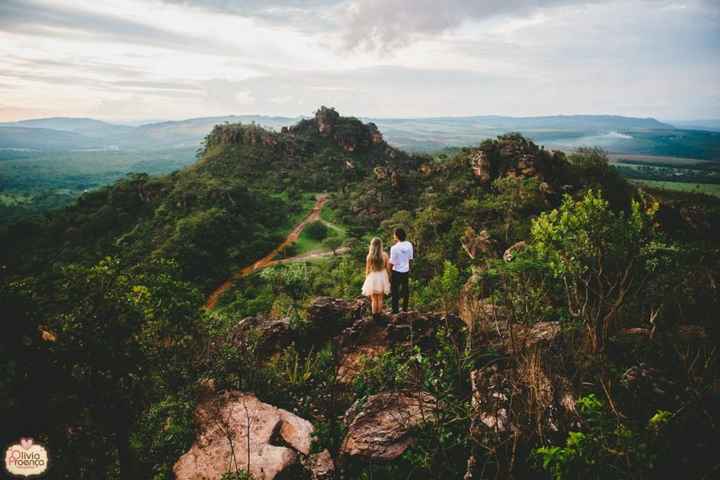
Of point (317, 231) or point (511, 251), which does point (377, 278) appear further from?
point (317, 231)

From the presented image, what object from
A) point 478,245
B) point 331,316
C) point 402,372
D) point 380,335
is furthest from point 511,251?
point 402,372

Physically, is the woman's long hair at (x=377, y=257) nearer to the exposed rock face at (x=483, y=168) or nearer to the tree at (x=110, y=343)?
the tree at (x=110, y=343)

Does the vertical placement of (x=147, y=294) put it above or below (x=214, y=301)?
above

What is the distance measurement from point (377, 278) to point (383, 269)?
27 cm

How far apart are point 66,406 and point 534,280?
797 cm

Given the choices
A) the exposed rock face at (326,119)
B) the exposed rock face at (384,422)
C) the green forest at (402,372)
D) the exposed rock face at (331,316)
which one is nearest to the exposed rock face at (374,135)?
the exposed rock face at (326,119)

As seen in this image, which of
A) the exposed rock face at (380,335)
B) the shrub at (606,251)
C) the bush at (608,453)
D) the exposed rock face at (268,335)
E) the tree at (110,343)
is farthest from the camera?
the exposed rock face at (268,335)

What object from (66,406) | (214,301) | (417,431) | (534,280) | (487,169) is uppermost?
(487,169)

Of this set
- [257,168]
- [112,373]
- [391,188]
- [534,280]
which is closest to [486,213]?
[534,280]

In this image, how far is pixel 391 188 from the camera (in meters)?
48.7

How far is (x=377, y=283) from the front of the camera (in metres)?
7.74

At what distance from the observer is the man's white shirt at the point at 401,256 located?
7867 millimetres

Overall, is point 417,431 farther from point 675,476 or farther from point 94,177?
point 94,177

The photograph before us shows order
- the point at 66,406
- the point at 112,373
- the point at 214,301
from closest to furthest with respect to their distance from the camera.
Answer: the point at 66,406, the point at 112,373, the point at 214,301
